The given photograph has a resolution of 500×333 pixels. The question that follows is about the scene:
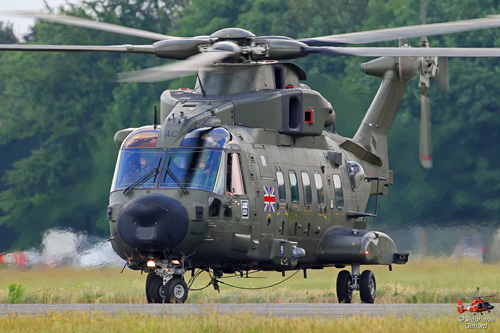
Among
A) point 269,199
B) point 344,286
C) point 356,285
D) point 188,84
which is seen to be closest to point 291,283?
point 344,286

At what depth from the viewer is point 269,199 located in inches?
867

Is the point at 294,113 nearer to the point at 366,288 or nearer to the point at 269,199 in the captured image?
the point at 269,199

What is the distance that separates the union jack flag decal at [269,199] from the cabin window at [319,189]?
5.49ft

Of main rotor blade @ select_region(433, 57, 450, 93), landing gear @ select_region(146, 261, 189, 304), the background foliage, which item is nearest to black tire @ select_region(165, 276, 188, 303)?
landing gear @ select_region(146, 261, 189, 304)

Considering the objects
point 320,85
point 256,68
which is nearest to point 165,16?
point 320,85

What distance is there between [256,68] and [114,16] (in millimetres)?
33140

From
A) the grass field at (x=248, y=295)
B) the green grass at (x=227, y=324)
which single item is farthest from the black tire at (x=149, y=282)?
the green grass at (x=227, y=324)

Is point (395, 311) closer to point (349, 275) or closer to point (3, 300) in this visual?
point (349, 275)

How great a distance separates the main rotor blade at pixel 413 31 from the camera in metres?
19.2

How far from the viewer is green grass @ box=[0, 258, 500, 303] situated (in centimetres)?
2544

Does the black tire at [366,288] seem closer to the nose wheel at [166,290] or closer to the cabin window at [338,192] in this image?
the cabin window at [338,192]

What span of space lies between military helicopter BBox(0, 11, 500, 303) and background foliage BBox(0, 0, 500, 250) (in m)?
8.10

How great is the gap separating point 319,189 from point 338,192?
78cm

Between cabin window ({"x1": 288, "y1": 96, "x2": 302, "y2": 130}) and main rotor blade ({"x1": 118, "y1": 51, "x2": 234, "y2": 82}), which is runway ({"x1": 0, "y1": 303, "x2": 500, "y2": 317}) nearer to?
main rotor blade ({"x1": 118, "y1": 51, "x2": 234, "y2": 82})
